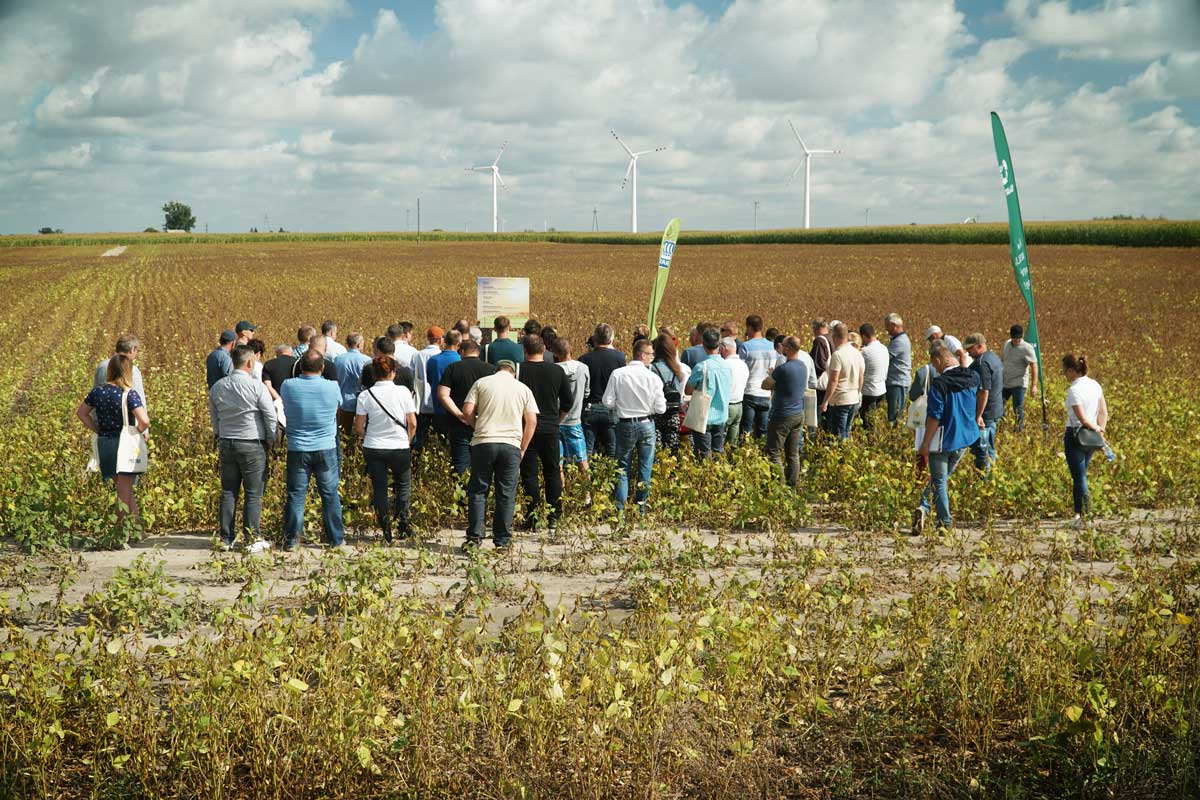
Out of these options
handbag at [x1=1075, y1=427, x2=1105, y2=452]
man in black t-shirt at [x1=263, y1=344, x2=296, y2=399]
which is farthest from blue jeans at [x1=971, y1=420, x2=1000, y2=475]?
man in black t-shirt at [x1=263, y1=344, x2=296, y2=399]

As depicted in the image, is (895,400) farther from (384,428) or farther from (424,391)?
(384,428)

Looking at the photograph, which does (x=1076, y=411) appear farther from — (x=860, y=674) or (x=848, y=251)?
(x=848, y=251)

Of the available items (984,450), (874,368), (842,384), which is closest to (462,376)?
(842,384)

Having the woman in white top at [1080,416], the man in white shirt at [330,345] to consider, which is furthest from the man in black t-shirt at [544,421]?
the woman in white top at [1080,416]

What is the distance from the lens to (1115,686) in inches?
206

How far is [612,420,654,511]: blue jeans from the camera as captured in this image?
31.1 ft

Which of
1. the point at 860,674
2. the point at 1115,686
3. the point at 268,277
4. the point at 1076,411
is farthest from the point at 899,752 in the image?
the point at 268,277

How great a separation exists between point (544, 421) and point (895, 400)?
6.26 m

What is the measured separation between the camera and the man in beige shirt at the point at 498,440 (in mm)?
8352

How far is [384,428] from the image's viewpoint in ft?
28.2

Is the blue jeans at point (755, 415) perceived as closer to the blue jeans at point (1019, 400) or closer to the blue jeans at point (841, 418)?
the blue jeans at point (841, 418)

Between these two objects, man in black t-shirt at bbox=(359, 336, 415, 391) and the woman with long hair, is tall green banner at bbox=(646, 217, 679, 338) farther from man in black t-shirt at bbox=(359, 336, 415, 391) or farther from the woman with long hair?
man in black t-shirt at bbox=(359, 336, 415, 391)

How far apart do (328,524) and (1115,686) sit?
632 centimetres

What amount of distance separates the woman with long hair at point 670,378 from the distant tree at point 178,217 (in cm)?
19559
